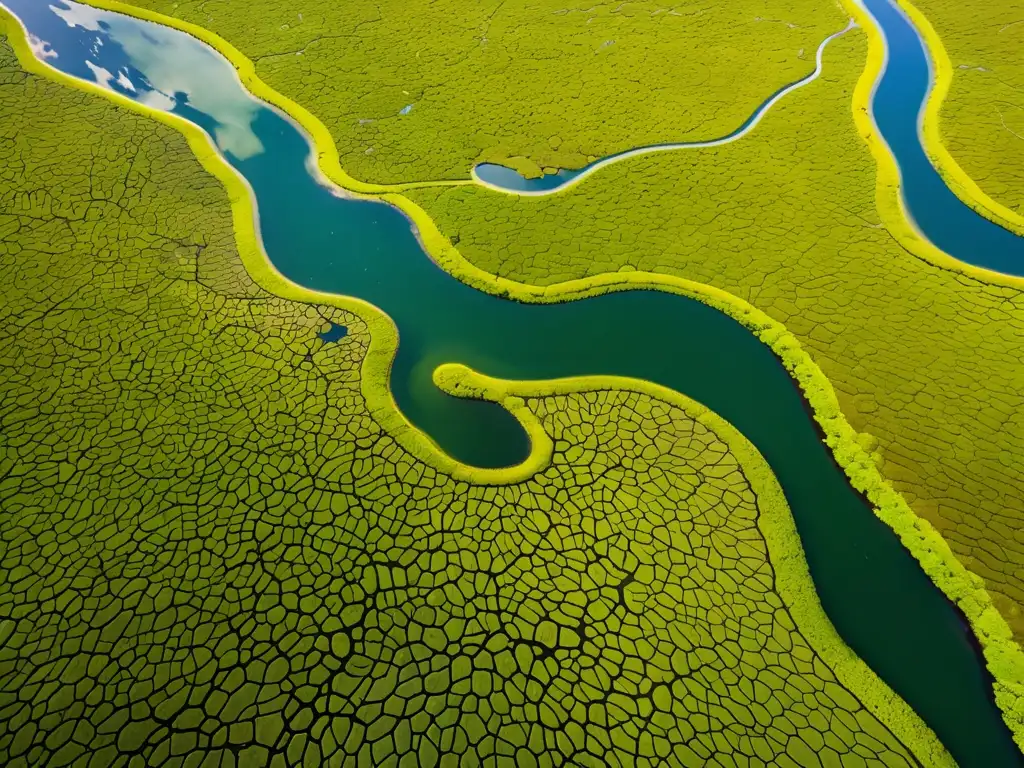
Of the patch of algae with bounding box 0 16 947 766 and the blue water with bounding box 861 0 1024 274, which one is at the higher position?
the blue water with bounding box 861 0 1024 274

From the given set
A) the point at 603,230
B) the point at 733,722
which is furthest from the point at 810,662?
the point at 603,230

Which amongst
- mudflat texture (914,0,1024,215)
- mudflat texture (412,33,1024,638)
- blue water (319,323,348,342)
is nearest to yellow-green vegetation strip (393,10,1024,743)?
mudflat texture (412,33,1024,638)

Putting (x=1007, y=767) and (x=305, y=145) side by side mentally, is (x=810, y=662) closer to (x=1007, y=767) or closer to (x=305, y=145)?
(x=1007, y=767)

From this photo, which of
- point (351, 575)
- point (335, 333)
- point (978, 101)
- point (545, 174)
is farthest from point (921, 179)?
point (351, 575)

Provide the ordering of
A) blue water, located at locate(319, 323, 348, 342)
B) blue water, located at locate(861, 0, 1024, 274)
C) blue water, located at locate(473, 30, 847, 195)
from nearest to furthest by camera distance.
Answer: blue water, located at locate(319, 323, 348, 342) < blue water, located at locate(861, 0, 1024, 274) < blue water, located at locate(473, 30, 847, 195)

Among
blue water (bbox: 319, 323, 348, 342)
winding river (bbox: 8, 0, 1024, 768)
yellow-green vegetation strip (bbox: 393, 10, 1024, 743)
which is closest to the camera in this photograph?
winding river (bbox: 8, 0, 1024, 768)

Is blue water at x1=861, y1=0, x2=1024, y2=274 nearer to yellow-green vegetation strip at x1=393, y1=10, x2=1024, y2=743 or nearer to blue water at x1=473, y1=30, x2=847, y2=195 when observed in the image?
yellow-green vegetation strip at x1=393, y1=10, x2=1024, y2=743

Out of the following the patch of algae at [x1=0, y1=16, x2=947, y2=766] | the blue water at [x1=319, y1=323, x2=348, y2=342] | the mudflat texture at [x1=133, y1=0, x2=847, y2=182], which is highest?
the mudflat texture at [x1=133, y1=0, x2=847, y2=182]
